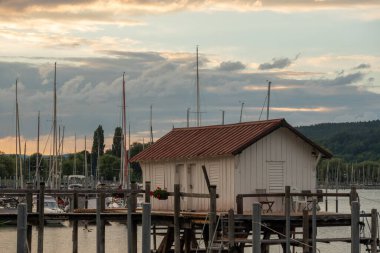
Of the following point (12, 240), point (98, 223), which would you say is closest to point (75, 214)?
point (98, 223)

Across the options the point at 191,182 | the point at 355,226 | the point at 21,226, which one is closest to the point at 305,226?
the point at 355,226

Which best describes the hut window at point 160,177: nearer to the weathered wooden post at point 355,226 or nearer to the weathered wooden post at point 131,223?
the weathered wooden post at point 131,223

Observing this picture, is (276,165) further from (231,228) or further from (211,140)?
(231,228)

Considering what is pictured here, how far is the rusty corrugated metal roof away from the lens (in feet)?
131

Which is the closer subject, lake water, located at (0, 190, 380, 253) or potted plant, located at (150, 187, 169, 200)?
potted plant, located at (150, 187, 169, 200)

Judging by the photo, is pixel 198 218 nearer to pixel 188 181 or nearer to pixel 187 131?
pixel 188 181

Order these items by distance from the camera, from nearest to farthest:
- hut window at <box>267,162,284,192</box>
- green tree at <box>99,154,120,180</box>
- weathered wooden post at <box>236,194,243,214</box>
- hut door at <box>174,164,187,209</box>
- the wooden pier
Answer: the wooden pier, weathered wooden post at <box>236,194,243,214</box>, hut window at <box>267,162,284,192</box>, hut door at <box>174,164,187,209</box>, green tree at <box>99,154,120,180</box>

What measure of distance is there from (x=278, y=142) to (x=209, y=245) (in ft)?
20.1

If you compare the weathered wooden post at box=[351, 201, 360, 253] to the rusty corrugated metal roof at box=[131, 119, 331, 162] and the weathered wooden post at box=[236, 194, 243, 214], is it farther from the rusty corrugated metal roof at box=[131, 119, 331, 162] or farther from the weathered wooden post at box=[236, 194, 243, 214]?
the rusty corrugated metal roof at box=[131, 119, 331, 162]

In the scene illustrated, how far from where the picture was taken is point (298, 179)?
4088cm

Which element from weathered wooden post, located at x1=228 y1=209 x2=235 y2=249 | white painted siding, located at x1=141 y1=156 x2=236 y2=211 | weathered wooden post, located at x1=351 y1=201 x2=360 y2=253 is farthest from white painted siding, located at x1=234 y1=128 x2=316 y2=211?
weathered wooden post, located at x1=351 y1=201 x2=360 y2=253

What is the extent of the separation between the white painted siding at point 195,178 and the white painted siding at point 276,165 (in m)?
0.49

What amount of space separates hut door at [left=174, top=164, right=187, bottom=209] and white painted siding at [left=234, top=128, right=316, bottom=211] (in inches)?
134

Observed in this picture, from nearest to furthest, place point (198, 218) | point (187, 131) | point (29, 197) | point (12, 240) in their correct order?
point (198, 218)
point (29, 197)
point (187, 131)
point (12, 240)
